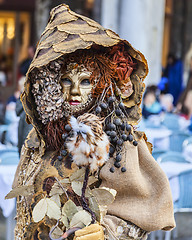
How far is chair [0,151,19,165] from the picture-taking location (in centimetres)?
467

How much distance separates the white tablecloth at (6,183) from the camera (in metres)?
4.37

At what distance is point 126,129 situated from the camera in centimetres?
239

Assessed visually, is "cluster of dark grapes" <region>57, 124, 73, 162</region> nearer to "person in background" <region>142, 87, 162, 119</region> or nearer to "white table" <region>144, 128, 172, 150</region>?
"white table" <region>144, 128, 172, 150</region>

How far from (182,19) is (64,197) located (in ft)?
46.9

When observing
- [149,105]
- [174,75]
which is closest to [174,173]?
[149,105]

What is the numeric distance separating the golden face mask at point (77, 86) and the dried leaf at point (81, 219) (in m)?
0.58

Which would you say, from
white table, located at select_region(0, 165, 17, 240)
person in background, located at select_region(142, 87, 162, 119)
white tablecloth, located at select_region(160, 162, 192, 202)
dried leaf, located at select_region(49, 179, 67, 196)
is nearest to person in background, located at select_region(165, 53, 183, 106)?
person in background, located at select_region(142, 87, 162, 119)

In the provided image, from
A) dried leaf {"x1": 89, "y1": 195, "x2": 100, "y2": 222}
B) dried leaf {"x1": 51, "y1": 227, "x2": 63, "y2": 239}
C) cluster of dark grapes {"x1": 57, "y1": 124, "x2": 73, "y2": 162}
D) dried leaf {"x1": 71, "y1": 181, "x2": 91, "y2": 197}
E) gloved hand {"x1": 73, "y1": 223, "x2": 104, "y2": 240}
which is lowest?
dried leaf {"x1": 51, "y1": 227, "x2": 63, "y2": 239}

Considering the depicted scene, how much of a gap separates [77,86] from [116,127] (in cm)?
30

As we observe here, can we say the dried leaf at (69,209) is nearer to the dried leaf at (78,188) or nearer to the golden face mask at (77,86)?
the dried leaf at (78,188)

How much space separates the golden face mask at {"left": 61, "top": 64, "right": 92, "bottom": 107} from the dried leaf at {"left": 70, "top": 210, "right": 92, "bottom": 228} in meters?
0.58

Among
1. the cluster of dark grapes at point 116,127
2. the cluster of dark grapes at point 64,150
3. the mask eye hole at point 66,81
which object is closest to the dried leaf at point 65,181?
the cluster of dark grapes at point 64,150

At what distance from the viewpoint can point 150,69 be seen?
32.5 ft

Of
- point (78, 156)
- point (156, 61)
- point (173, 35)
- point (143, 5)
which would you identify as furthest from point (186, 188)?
point (173, 35)
